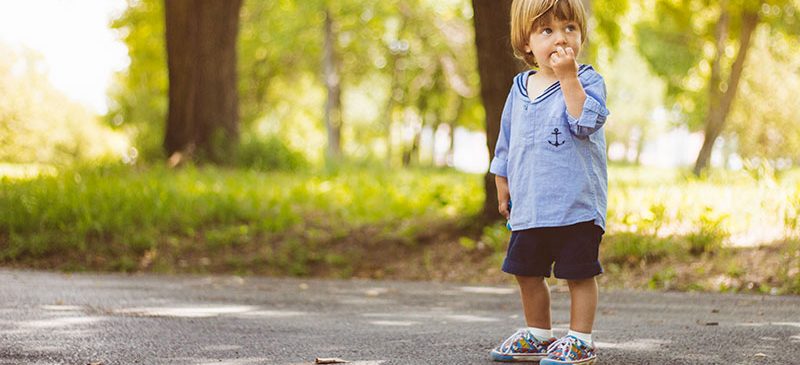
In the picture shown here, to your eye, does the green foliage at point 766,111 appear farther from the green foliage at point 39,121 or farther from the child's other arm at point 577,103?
the child's other arm at point 577,103

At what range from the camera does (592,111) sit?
3389 millimetres

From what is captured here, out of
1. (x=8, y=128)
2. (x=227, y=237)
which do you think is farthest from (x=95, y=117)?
(x=227, y=237)

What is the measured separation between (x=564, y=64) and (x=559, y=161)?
0.39 m

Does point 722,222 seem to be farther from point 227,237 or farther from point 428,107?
point 428,107

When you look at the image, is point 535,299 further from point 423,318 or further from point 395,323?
point 423,318

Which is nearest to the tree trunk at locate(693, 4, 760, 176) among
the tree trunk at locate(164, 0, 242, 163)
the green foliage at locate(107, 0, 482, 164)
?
the green foliage at locate(107, 0, 482, 164)

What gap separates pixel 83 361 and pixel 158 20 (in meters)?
A: 15.8

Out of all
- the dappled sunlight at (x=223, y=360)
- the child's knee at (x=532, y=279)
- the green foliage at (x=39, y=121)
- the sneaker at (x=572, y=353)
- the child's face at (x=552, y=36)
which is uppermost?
the green foliage at (x=39, y=121)

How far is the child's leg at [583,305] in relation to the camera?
3490 mm

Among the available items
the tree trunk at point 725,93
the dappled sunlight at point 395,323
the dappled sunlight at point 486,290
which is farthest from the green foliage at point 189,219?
the tree trunk at point 725,93

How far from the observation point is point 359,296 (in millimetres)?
6355

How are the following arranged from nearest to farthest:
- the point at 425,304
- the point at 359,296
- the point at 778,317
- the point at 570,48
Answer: the point at 570,48 → the point at 778,317 → the point at 425,304 → the point at 359,296

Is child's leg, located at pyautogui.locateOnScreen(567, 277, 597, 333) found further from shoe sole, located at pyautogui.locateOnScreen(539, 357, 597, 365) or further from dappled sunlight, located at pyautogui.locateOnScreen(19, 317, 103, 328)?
dappled sunlight, located at pyautogui.locateOnScreen(19, 317, 103, 328)

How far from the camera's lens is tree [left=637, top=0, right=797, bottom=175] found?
15750 mm
